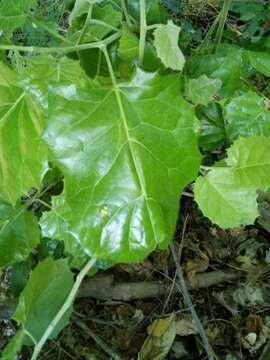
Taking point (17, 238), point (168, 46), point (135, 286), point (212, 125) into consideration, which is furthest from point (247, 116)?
point (135, 286)

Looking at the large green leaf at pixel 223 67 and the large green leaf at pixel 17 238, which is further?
the large green leaf at pixel 17 238

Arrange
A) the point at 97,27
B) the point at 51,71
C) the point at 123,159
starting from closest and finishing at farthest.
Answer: the point at 123,159 < the point at 51,71 < the point at 97,27

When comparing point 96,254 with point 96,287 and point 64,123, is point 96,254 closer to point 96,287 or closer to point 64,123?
point 64,123

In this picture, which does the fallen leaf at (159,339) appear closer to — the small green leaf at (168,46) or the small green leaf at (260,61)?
the small green leaf at (260,61)

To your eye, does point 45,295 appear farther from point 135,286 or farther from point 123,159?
point 135,286


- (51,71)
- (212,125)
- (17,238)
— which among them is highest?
(51,71)

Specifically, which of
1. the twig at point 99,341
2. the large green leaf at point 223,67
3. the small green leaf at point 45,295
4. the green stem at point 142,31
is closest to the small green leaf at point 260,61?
the large green leaf at point 223,67

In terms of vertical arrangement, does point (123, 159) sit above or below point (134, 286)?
above
